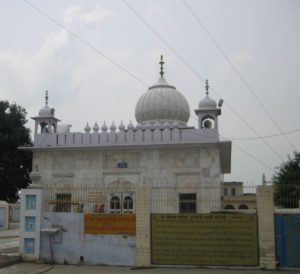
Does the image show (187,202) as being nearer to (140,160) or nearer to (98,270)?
(140,160)

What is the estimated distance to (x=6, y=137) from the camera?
1187 inches

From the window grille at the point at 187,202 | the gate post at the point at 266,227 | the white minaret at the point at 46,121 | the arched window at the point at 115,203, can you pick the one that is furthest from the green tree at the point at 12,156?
the gate post at the point at 266,227

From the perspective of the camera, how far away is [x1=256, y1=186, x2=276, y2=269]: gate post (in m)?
10.7

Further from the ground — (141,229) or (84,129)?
(84,129)

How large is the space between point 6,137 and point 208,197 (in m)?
17.5

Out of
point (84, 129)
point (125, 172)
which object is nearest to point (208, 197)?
point (125, 172)

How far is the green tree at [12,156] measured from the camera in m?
30.4

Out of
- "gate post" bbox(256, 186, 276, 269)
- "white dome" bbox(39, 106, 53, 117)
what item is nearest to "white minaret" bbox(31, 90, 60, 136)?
"white dome" bbox(39, 106, 53, 117)

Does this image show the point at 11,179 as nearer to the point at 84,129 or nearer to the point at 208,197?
the point at 84,129

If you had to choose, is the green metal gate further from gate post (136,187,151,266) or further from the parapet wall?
the parapet wall

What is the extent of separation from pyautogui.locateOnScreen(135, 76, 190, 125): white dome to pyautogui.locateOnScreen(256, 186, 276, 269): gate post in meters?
12.5

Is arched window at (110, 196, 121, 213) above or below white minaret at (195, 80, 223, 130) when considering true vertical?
below

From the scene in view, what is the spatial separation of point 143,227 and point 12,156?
2172 cm

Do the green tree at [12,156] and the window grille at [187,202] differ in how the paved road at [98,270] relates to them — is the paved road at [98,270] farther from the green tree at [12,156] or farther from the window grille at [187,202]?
the green tree at [12,156]
